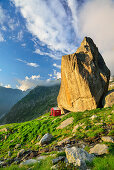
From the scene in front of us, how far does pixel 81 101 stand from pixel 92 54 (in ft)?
43.9

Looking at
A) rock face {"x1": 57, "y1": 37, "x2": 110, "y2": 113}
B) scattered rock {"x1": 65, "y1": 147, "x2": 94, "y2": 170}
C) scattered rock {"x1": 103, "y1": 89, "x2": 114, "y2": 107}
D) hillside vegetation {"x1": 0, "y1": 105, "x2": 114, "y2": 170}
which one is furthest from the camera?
rock face {"x1": 57, "y1": 37, "x2": 110, "y2": 113}

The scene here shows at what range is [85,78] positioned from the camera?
79.4ft

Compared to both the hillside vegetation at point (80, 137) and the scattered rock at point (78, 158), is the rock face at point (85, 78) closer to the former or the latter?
the hillside vegetation at point (80, 137)

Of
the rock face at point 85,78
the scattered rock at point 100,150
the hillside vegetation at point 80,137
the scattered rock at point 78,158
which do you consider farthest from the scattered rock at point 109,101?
the scattered rock at point 78,158

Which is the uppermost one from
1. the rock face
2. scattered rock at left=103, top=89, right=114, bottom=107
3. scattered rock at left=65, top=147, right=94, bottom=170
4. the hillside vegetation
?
the rock face

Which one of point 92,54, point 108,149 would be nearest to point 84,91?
point 92,54

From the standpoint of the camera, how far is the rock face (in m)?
23.8

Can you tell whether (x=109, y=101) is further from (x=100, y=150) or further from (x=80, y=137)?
(x=100, y=150)

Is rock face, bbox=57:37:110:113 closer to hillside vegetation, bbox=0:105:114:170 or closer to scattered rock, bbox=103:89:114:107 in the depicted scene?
scattered rock, bbox=103:89:114:107

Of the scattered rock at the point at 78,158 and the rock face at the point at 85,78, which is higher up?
the rock face at the point at 85,78

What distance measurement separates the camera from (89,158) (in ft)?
17.9

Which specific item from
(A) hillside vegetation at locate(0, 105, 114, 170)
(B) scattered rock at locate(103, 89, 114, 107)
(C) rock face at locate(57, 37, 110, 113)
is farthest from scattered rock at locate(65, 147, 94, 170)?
(C) rock face at locate(57, 37, 110, 113)

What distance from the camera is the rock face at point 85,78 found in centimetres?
2381

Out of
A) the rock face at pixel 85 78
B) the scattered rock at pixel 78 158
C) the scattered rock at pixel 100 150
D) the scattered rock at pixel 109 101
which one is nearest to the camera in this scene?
the scattered rock at pixel 78 158
